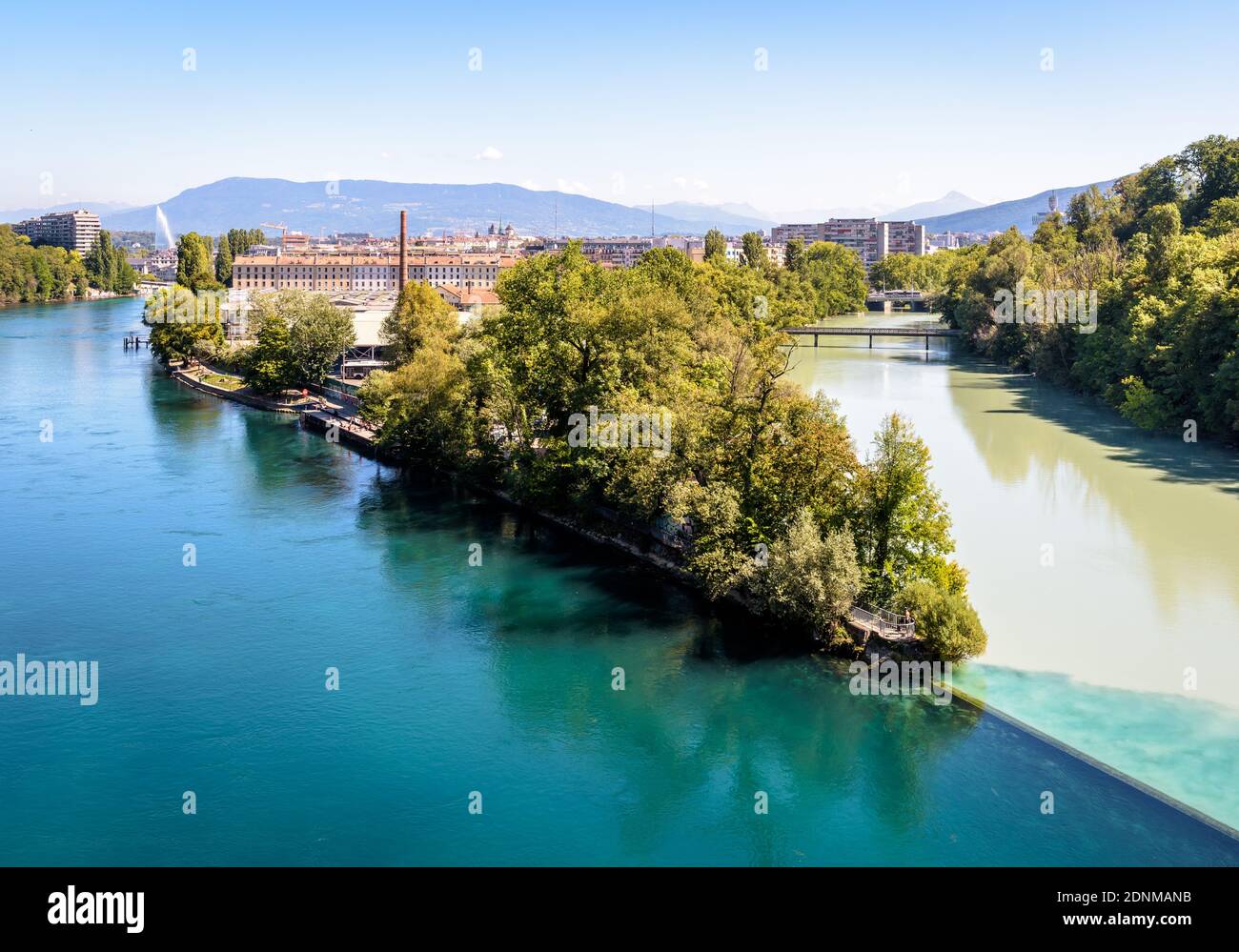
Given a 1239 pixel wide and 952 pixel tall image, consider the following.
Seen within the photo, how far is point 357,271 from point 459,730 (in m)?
86.5

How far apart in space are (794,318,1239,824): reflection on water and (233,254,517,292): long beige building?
65064mm

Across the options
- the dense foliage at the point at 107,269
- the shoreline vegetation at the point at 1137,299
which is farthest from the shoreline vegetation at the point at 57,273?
the shoreline vegetation at the point at 1137,299

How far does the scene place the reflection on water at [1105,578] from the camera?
13.1 m

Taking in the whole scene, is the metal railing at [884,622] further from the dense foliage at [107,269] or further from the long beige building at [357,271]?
the dense foliage at [107,269]

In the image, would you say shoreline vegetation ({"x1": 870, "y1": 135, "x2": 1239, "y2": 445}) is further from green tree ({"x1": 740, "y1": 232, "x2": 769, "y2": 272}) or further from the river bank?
the river bank

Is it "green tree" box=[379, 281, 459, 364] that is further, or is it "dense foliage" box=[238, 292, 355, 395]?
"dense foliage" box=[238, 292, 355, 395]

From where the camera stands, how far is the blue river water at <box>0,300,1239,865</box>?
36.6 feet

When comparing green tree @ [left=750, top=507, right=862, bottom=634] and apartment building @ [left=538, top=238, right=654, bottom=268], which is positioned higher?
apartment building @ [left=538, top=238, right=654, bottom=268]

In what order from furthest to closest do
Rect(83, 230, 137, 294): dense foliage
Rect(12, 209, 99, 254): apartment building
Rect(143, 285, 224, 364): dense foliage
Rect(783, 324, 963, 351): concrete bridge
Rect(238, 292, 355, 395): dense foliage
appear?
Rect(12, 209, 99, 254): apartment building < Rect(83, 230, 137, 294): dense foliage < Rect(783, 324, 963, 351): concrete bridge < Rect(143, 285, 224, 364): dense foliage < Rect(238, 292, 355, 395): dense foliage

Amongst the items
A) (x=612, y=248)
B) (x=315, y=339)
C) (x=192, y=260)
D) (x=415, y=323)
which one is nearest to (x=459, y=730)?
(x=415, y=323)

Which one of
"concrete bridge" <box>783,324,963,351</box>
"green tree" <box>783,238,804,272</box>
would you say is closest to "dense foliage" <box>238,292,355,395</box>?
"concrete bridge" <box>783,324,963,351</box>

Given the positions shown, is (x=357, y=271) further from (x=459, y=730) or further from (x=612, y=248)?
(x=459, y=730)
